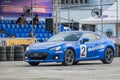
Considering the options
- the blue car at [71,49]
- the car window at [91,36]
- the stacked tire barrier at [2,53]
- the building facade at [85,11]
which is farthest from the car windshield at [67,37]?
the building facade at [85,11]

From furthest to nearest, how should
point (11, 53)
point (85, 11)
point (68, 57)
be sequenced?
point (85, 11) → point (11, 53) → point (68, 57)

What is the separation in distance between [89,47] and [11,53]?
5988mm

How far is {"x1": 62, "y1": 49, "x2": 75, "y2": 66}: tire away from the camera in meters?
19.2

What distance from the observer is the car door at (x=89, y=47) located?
1989 centimetres

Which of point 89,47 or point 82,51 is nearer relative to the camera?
point 82,51

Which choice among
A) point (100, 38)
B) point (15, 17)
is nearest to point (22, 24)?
point (15, 17)

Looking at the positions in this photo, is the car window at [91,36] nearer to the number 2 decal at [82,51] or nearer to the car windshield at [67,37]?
the car windshield at [67,37]

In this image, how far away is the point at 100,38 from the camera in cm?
2108

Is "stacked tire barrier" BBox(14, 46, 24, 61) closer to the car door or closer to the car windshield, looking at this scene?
the car windshield

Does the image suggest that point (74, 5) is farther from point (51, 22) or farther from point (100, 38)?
point (100, 38)

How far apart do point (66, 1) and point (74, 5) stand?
3155mm

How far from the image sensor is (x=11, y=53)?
82.4 ft

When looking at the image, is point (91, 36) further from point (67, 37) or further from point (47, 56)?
point (47, 56)

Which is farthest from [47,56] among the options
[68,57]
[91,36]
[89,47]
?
[91,36]
